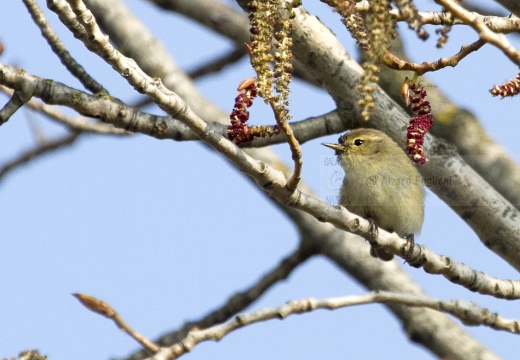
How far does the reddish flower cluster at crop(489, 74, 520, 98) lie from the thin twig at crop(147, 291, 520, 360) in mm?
1376

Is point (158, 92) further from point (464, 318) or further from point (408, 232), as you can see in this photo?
point (408, 232)

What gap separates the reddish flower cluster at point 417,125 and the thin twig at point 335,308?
3.38ft

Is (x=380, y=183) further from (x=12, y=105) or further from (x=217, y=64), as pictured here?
(x=12, y=105)

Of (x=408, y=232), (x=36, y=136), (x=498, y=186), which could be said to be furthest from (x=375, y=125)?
(x=36, y=136)

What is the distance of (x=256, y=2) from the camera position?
271cm

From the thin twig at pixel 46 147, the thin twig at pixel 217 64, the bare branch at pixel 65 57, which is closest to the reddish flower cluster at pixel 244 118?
the bare branch at pixel 65 57

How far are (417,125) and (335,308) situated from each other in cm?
116

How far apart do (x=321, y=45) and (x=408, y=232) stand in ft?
7.27

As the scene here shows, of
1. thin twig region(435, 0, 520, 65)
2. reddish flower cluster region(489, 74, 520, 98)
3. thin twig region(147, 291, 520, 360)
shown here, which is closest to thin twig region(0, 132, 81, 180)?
thin twig region(147, 291, 520, 360)

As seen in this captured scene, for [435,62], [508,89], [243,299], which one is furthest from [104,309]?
[243,299]

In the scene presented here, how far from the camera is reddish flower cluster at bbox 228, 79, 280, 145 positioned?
3.15 meters

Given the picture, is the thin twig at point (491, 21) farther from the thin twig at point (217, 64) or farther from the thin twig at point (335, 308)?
the thin twig at point (217, 64)

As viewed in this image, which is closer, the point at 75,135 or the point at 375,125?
the point at 375,125

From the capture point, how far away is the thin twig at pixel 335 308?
345cm
